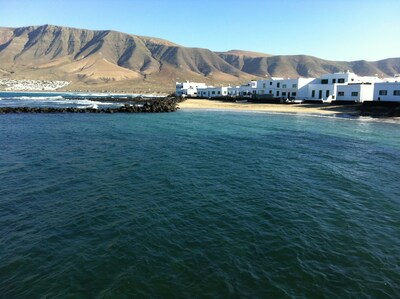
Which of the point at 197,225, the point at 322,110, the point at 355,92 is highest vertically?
the point at 355,92

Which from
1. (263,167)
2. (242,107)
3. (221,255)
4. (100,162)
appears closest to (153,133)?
(100,162)

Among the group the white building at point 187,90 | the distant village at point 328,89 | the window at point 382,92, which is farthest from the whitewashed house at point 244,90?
the window at point 382,92

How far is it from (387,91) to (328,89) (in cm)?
1761

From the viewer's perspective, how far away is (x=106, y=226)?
499 inches

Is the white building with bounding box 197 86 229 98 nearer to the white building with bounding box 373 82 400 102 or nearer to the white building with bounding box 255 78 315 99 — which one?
the white building with bounding box 255 78 315 99

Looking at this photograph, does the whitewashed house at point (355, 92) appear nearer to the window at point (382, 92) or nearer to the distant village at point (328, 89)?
the distant village at point (328, 89)

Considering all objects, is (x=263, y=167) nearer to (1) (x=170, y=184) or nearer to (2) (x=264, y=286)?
(1) (x=170, y=184)

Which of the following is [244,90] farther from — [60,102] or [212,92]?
[60,102]

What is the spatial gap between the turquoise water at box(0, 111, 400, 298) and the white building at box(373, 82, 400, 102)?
148 ft

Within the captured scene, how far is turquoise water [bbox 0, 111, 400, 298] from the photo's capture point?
926 centimetres

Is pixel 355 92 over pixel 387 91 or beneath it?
beneath

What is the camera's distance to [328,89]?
266 ft

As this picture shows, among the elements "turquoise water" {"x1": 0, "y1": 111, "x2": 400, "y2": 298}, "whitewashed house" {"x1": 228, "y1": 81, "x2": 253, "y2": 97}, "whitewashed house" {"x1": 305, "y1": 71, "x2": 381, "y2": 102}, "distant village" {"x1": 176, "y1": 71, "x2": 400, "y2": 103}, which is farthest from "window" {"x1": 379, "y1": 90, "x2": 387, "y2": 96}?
"whitewashed house" {"x1": 228, "y1": 81, "x2": 253, "y2": 97}

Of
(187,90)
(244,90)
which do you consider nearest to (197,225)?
(244,90)
